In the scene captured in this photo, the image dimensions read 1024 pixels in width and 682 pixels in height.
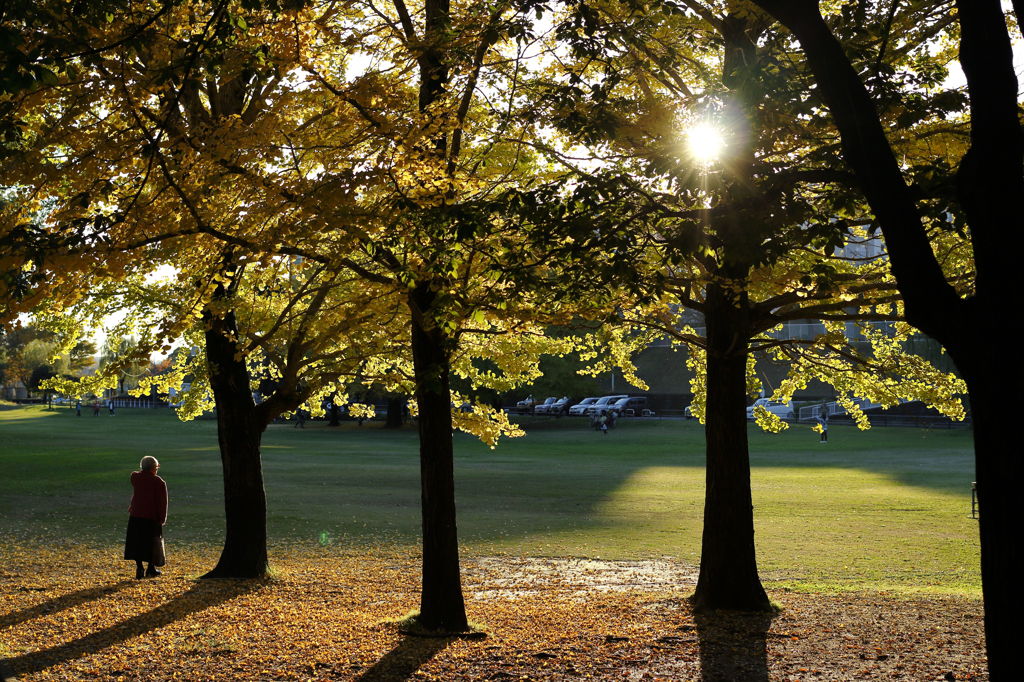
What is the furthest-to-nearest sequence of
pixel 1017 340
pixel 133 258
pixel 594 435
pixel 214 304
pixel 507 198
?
1. pixel 594 435
2. pixel 214 304
3. pixel 133 258
4. pixel 507 198
5. pixel 1017 340

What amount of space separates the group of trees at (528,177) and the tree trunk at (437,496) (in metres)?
0.03

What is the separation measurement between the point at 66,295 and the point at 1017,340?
7830 millimetres

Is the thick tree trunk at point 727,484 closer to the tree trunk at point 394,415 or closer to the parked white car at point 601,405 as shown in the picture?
the tree trunk at point 394,415

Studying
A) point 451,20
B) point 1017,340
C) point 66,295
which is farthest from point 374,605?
point 1017,340

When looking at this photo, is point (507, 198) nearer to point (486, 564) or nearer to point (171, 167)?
point (171, 167)

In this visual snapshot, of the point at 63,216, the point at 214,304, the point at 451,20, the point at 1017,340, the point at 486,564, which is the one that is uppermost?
the point at 451,20

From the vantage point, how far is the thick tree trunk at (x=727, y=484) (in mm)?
11648

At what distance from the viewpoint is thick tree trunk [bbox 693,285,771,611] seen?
1165 cm

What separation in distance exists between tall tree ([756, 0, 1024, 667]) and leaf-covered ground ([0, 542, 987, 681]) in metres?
3.43

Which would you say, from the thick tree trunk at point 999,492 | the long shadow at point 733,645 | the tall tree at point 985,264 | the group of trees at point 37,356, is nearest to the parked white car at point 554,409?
the group of trees at point 37,356

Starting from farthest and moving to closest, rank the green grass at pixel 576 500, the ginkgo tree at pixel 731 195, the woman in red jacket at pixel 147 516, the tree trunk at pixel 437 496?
the green grass at pixel 576 500, the woman in red jacket at pixel 147 516, the tree trunk at pixel 437 496, the ginkgo tree at pixel 731 195

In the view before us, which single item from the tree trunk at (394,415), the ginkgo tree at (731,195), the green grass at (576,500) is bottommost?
the green grass at (576,500)

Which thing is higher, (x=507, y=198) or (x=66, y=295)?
(x=507, y=198)

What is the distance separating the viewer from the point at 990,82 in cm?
533
